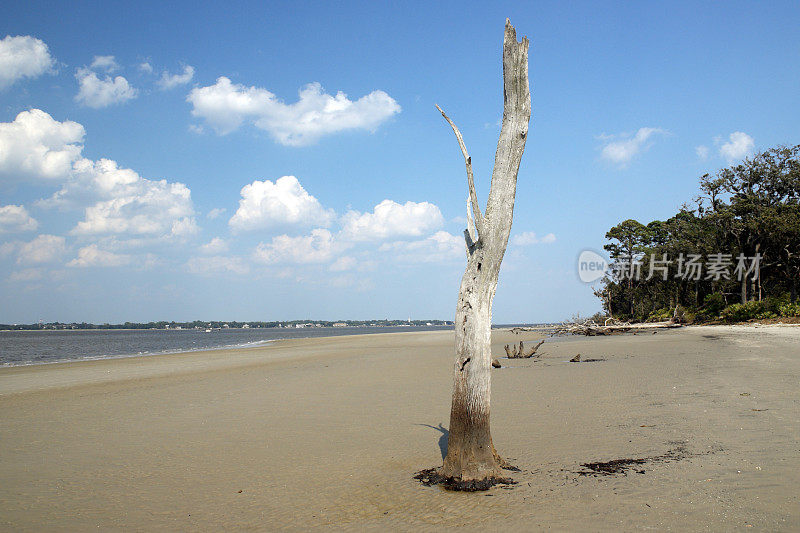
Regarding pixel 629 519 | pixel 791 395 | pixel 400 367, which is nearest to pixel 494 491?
pixel 629 519

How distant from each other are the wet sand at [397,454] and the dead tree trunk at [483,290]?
43 centimetres

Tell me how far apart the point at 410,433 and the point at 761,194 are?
41977mm

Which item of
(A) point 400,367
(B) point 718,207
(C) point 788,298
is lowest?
(A) point 400,367

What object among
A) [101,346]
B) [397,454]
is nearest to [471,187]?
[397,454]

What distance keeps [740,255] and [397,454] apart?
3834cm

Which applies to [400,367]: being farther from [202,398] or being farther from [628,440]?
[628,440]

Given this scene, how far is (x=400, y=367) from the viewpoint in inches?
738

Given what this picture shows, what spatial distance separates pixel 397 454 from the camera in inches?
271

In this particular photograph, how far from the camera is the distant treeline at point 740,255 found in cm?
3350

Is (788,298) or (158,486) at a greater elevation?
(788,298)

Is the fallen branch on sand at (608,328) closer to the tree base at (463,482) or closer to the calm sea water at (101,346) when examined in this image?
the calm sea water at (101,346)

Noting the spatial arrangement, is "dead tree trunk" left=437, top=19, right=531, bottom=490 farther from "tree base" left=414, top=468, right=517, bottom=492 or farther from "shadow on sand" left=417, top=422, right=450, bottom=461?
"shadow on sand" left=417, top=422, right=450, bottom=461

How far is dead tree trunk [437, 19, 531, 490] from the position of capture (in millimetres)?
5438

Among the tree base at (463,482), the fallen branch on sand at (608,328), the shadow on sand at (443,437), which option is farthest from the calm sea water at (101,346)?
the tree base at (463,482)
